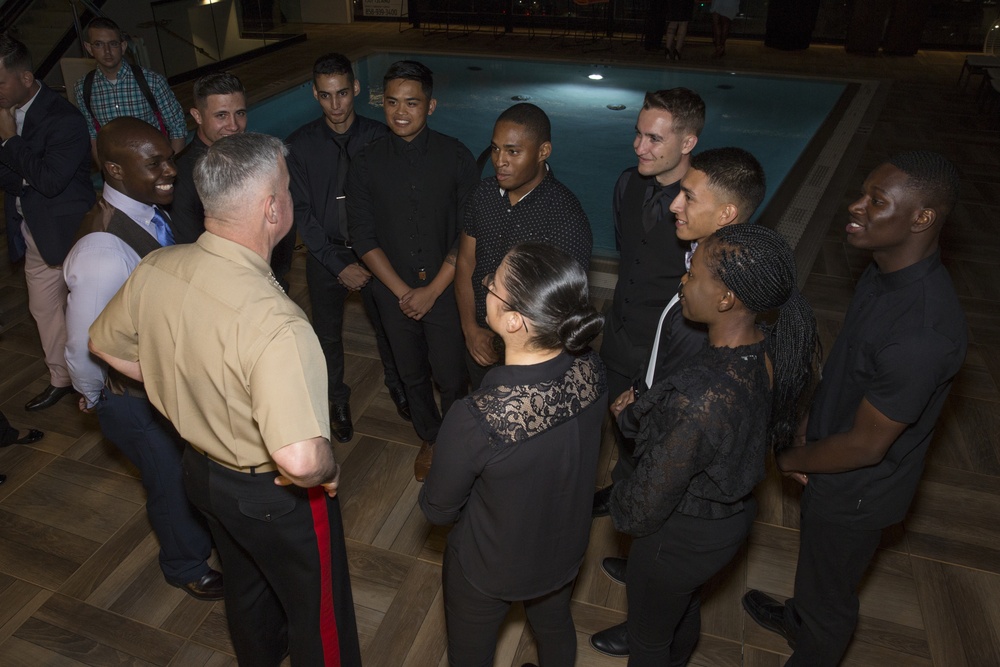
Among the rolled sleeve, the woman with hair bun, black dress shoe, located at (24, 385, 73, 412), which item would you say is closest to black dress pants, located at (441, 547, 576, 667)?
the woman with hair bun

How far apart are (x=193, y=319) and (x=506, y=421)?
0.76m

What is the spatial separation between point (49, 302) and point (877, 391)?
358 cm

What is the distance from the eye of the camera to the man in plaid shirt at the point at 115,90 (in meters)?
3.78

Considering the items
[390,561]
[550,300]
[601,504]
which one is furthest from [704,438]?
[390,561]

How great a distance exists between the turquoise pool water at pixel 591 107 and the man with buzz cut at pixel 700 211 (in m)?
4.87

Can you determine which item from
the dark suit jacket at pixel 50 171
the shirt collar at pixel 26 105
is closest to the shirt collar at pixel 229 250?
the dark suit jacket at pixel 50 171

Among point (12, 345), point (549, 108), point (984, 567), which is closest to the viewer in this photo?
point (984, 567)

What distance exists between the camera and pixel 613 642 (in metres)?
2.38

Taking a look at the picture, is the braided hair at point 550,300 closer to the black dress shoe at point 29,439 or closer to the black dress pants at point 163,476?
the black dress pants at point 163,476

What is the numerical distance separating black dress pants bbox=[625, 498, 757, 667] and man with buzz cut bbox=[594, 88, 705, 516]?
77 centimetres

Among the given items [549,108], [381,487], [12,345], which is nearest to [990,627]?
[381,487]

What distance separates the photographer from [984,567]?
2701 mm

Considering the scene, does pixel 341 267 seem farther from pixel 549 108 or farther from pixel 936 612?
pixel 549 108

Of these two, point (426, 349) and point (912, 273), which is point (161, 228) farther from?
point (912, 273)
